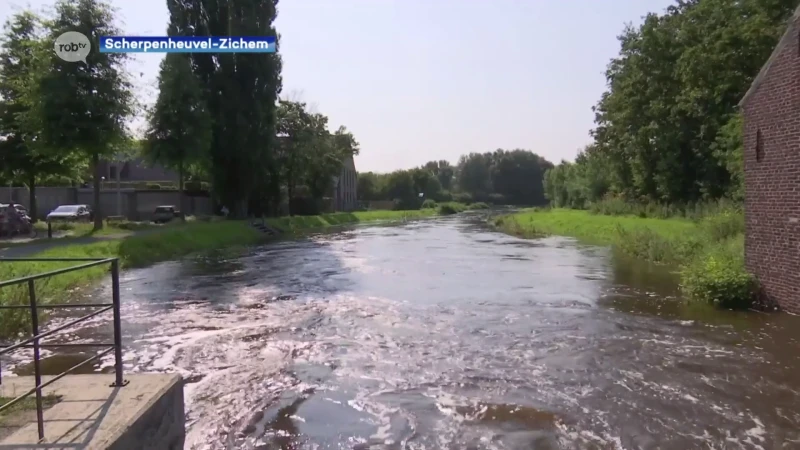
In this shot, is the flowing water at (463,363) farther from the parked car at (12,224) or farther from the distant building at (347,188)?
the distant building at (347,188)

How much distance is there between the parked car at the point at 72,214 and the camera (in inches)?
1382

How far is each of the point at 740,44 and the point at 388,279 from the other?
21.5 m

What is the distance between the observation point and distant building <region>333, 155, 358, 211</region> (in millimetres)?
79438

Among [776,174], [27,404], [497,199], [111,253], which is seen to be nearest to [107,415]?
[27,404]

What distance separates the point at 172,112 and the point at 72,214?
798cm

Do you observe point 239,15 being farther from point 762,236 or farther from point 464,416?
point 464,416

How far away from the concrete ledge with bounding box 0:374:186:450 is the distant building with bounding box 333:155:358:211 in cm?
7050

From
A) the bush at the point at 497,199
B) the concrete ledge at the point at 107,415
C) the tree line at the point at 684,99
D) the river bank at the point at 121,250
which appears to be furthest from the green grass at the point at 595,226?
the bush at the point at 497,199

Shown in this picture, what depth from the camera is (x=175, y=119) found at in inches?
1356

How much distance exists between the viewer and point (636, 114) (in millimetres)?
40344

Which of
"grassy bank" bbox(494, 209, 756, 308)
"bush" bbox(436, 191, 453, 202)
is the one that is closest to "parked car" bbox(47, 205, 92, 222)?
"grassy bank" bbox(494, 209, 756, 308)

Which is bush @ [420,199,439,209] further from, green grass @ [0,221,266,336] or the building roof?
the building roof

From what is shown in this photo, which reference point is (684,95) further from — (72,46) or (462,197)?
(462,197)

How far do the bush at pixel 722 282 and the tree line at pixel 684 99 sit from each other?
42.9 feet
